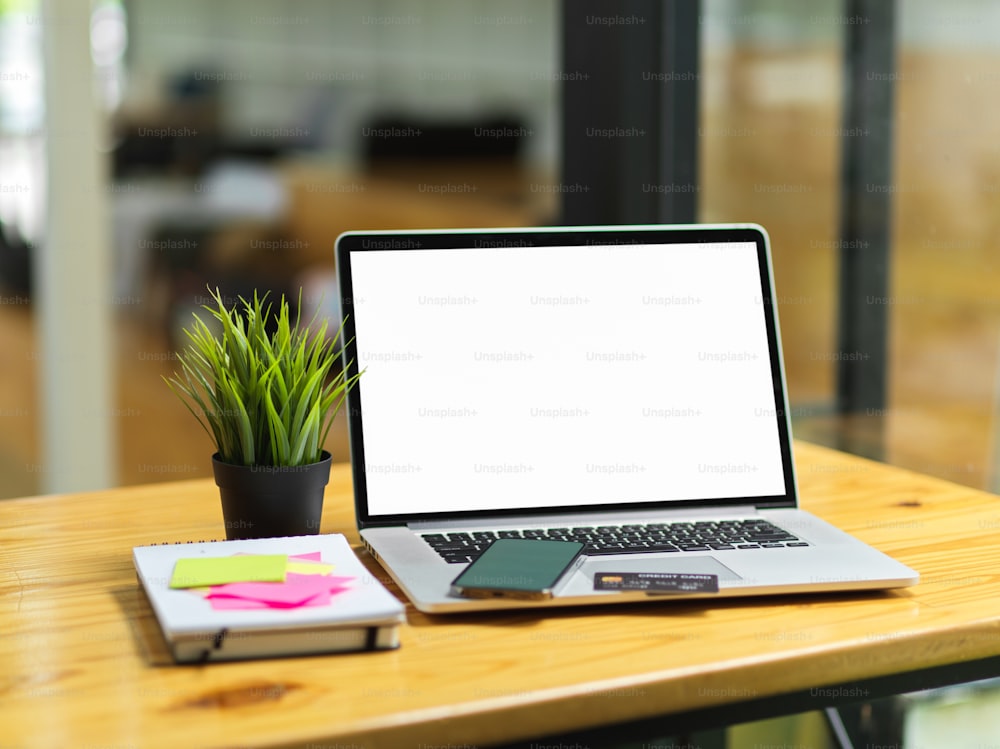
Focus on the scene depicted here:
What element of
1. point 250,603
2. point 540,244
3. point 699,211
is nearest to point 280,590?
point 250,603

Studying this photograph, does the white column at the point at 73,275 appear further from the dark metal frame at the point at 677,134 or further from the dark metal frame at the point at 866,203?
the dark metal frame at the point at 866,203

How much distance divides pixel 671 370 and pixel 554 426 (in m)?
0.12

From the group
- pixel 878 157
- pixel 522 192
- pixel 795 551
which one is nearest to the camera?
pixel 795 551

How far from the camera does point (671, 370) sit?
1.00m

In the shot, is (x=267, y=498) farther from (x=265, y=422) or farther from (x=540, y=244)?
→ (x=540, y=244)

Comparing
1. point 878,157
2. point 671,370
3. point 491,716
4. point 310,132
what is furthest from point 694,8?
point 310,132

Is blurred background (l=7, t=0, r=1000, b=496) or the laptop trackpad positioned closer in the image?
the laptop trackpad

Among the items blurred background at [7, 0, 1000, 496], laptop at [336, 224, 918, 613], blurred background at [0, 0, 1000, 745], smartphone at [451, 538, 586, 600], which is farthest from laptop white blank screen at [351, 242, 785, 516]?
blurred background at [7, 0, 1000, 496]

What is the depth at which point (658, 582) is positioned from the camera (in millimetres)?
775

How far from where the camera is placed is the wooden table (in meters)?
0.61

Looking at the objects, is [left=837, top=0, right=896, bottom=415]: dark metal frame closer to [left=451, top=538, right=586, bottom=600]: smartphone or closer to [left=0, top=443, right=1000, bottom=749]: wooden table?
[left=0, top=443, right=1000, bottom=749]: wooden table

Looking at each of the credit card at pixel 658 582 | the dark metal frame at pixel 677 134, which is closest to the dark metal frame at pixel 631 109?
the dark metal frame at pixel 677 134

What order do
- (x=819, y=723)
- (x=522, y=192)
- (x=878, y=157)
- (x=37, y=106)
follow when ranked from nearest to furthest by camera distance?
1. (x=819, y=723)
2. (x=878, y=157)
3. (x=37, y=106)
4. (x=522, y=192)

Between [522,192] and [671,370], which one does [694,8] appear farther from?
[522,192]
